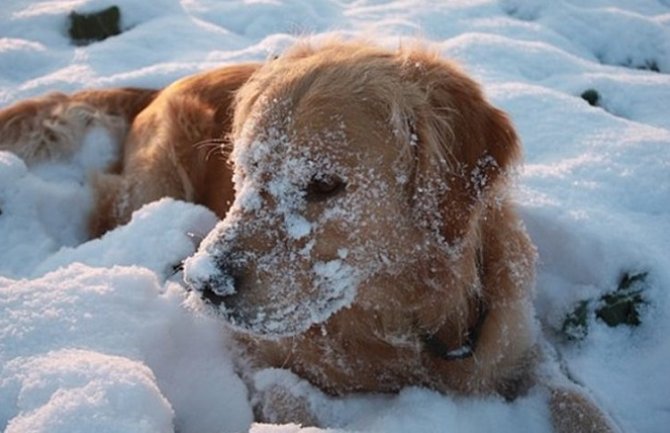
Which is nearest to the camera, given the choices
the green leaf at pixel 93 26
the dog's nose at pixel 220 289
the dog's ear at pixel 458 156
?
the dog's nose at pixel 220 289

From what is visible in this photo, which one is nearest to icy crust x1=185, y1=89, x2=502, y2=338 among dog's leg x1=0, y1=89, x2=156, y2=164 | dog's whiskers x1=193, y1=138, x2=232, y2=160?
dog's whiskers x1=193, y1=138, x2=232, y2=160

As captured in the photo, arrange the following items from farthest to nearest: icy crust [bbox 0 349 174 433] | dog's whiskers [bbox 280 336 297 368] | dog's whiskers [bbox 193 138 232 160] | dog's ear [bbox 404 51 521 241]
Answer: dog's whiskers [bbox 193 138 232 160], dog's whiskers [bbox 280 336 297 368], dog's ear [bbox 404 51 521 241], icy crust [bbox 0 349 174 433]

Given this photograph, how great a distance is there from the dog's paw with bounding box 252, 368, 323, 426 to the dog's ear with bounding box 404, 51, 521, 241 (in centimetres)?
94

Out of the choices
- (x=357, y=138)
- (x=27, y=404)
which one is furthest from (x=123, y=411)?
(x=357, y=138)

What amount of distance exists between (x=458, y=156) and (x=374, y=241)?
0.48 metres

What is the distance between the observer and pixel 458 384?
8.71ft

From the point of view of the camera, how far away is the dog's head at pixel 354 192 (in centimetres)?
232

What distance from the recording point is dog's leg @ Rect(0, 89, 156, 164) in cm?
445

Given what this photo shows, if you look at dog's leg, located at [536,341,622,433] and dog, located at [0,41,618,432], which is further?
dog's leg, located at [536,341,622,433]

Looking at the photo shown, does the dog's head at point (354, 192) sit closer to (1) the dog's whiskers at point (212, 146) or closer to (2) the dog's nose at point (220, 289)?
(2) the dog's nose at point (220, 289)

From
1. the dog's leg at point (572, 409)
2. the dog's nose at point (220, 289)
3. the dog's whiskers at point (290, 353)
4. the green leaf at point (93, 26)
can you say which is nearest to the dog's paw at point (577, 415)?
the dog's leg at point (572, 409)

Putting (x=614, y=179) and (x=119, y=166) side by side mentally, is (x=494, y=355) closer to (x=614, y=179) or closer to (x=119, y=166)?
(x=614, y=179)

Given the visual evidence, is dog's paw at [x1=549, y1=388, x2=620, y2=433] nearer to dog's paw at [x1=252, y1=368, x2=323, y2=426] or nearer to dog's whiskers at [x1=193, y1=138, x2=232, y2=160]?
dog's paw at [x1=252, y1=368, x2=323, y2=426]

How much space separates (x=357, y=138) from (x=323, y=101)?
0.66 ft
